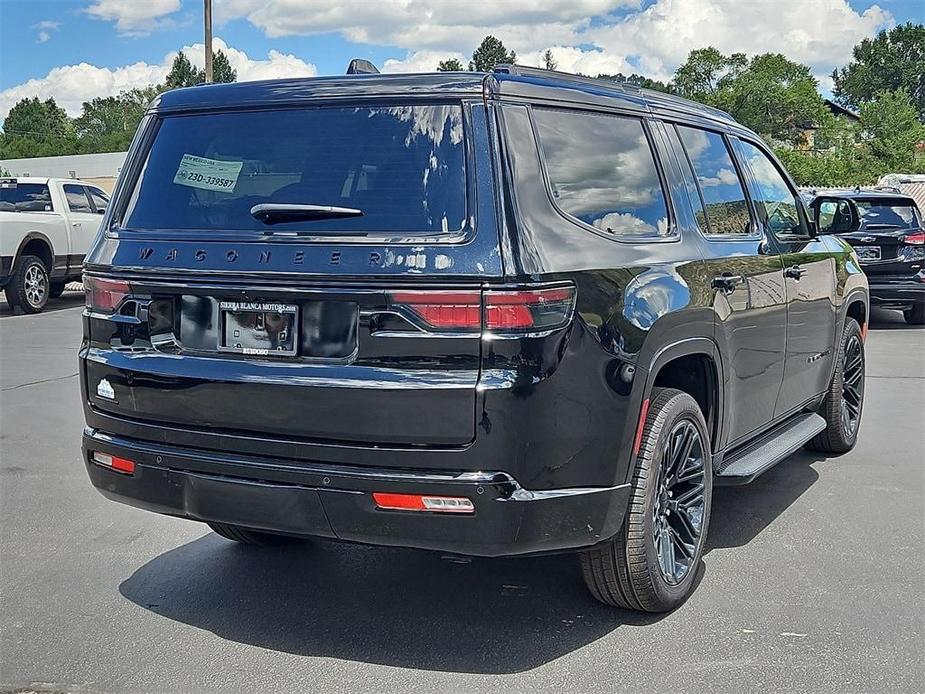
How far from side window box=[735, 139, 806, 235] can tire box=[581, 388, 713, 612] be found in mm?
1586

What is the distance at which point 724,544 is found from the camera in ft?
16.0

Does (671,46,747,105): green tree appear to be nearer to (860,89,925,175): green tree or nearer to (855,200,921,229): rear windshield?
(860,89,925,175): green tree

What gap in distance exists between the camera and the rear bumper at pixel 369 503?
3.26 meters

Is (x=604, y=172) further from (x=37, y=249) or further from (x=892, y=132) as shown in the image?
(x=892, y=132)

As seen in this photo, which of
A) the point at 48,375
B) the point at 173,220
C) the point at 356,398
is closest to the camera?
the point at 356,398

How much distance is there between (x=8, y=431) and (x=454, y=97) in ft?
17.0


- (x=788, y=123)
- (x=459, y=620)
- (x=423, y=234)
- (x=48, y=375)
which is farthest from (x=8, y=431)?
(x=788, y=123)

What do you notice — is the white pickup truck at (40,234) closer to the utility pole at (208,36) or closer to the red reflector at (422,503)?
the utility pole at (208,36)

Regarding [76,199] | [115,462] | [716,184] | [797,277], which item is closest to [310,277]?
[115,462]

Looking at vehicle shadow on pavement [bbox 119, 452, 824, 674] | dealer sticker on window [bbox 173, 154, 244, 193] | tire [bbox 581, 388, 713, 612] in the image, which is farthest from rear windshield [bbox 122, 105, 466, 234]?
vehicle shadow on pavement [bbox 119, 452, 824, 674]

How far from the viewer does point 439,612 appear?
4027 mm

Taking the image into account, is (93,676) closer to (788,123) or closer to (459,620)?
(459,620)

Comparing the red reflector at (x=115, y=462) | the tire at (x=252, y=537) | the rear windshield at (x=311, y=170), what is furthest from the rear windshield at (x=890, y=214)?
the red reflector at (x=115, y=462)

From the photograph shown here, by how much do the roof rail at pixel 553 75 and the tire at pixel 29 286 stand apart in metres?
12.4
